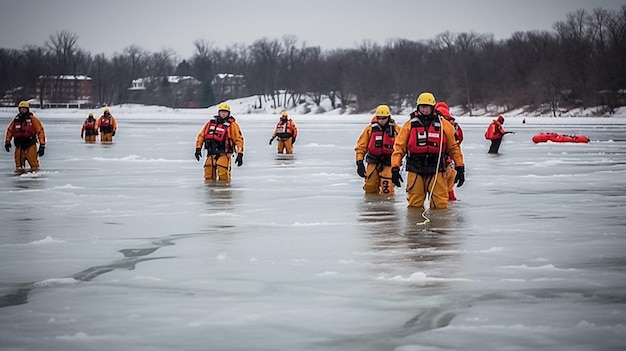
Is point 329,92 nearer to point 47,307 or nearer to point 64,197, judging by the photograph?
point 64,197

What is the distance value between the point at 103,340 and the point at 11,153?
2275cm

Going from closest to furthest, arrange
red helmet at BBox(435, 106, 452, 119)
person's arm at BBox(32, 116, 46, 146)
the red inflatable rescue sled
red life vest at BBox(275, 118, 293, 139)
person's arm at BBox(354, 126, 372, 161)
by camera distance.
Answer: red helmet at BBox(435, 106, 452, 119), person's arm at BBox(354, 126, 372, 161), person's arm at BBox(32, 116, 46, 146), red life vest at BBox(275, 118, 293, 139), the red inflatable rescue sled

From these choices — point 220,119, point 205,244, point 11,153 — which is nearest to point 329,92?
point 11,153

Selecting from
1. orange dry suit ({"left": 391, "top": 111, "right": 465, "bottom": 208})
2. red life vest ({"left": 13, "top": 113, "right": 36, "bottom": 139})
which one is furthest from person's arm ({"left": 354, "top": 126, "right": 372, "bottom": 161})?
red life vest ({"left": 13, "top": 113, "right": 36, "bottom": 139})

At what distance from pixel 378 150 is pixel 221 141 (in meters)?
3.59

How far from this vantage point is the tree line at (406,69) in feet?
287

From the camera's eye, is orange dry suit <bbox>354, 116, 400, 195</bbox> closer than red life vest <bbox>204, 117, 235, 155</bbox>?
Yes

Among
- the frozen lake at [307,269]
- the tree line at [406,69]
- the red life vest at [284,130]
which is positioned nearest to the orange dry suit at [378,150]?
the frozen lake at [307,269]

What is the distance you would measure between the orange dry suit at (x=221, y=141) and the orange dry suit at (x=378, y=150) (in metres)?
2.98

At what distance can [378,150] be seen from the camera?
47.7 feet

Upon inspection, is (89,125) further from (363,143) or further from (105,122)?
(363,143)

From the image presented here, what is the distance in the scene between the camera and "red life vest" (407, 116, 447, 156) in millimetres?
12102

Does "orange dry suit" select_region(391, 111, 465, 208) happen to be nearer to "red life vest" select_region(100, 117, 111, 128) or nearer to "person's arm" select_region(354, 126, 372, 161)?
"person's arm" select_region(354, 126, 372, 161)

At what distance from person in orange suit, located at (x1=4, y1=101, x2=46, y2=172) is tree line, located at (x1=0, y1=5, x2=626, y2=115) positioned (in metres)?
64.3
